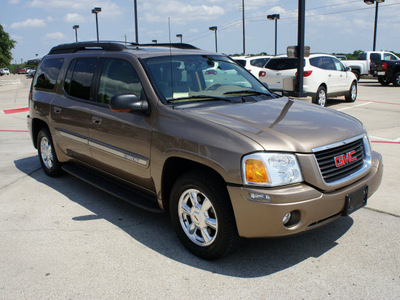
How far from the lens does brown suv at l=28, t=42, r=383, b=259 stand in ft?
9.91

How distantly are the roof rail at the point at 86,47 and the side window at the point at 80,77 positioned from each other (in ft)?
0.60

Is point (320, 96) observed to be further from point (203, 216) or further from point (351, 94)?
point (203, 216)

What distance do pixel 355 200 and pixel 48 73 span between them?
450cm

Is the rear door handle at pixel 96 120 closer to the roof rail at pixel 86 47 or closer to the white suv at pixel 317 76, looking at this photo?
the roof rail at pixel 86 47

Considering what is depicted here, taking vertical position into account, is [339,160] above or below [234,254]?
above

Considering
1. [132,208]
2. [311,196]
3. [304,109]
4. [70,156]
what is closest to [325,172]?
[311,196]

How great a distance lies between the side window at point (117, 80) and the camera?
4.09 m

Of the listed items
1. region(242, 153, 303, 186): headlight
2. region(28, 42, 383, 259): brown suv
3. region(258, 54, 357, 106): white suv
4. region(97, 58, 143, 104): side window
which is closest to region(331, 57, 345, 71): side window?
region(258, 54, 357, 106): white suv

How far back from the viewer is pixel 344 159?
11.0 feet

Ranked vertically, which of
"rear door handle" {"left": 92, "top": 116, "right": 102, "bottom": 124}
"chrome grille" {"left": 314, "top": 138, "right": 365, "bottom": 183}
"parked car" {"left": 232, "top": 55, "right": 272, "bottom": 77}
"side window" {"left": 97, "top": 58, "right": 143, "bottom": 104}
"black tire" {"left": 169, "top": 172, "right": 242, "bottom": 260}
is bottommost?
"black tire" {"left": 169, "top": 172, "right": 242, "bottom": 260}

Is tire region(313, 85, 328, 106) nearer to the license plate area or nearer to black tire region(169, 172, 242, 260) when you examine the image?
the license plate area

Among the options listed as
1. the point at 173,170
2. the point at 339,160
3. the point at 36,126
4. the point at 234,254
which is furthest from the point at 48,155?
the point at 339,160

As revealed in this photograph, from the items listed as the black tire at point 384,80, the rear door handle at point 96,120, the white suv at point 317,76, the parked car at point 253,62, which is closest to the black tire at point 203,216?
the rear door handle at point 96,120

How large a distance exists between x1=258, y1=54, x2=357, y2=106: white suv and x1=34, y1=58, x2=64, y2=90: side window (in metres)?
8.28
